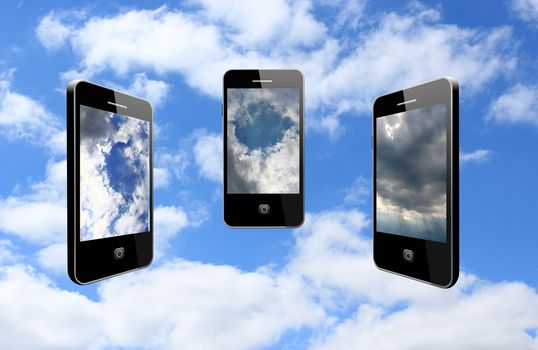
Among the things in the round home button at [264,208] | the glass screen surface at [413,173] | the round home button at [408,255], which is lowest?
the round home button at [408,255]

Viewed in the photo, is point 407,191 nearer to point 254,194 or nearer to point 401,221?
point 401,221

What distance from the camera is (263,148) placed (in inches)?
386

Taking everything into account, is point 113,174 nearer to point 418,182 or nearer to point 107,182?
point 107,182

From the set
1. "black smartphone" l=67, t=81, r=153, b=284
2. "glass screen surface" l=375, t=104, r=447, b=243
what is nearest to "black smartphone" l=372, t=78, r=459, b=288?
"glass screen surface" l=375, t=104, r=447, b=243

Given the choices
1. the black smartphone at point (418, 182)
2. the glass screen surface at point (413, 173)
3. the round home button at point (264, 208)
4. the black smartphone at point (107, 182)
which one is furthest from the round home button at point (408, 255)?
the black smartphone at point (107, 182)

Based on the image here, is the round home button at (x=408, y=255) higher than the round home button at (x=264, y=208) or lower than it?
lower

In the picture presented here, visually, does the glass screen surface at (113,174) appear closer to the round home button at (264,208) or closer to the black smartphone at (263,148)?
the black smartphone at (263,148)

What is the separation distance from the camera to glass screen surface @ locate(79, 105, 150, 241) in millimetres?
7703

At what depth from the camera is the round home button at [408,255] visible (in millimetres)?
8117

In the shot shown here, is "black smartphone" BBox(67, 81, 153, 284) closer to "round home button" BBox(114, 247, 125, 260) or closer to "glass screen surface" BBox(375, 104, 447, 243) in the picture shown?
"round home button" BBox(114, 247, 125, 260)

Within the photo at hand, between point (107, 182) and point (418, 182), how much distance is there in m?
4.61

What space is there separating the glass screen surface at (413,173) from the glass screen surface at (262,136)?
5.50ft

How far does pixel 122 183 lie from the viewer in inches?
342

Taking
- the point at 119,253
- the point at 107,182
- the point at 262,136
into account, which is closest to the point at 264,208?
the point at 262,136
